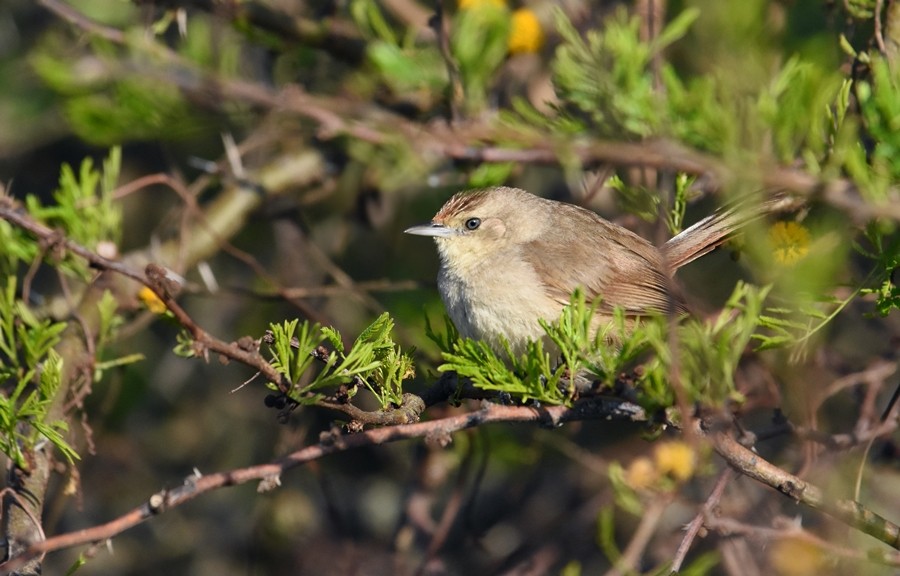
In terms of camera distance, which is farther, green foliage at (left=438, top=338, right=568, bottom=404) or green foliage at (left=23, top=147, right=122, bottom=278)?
green foliage at (left=23, top=147, right=122, bottom=278)

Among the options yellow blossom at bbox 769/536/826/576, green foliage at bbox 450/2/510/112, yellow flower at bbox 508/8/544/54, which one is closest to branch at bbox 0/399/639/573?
yellow blossom at bbox 769/536/826/576

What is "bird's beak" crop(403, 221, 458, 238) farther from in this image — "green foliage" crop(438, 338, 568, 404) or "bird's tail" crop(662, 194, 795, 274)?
"green foliage" crop(438, 338, 568, 404)

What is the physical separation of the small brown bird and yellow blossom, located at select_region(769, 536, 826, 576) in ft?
3.27

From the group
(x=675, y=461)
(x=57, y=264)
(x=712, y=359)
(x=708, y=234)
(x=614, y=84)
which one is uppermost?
(x=614, y=84)

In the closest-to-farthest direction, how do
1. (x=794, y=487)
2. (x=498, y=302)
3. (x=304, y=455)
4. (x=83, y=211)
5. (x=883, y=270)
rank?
(x=304, y=455)
(x=794, y=487)
(x=883, y=270)
(x=498, y=302)
(x=83, y=211)

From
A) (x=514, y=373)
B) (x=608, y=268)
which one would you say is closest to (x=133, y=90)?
(x=608, y=268)

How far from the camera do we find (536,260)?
165 inches

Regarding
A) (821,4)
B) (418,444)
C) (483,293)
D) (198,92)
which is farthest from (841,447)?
(198,92)

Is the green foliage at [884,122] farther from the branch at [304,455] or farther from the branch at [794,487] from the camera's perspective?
the branch at [304,455]

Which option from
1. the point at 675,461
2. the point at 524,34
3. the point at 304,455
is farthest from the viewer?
the point at 524,34

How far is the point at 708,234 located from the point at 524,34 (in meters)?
1.37

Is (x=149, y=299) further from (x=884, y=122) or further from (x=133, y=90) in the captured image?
(x=884, y=122)

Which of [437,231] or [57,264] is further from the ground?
[57,264]

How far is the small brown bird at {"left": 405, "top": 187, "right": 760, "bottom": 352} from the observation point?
387cm
